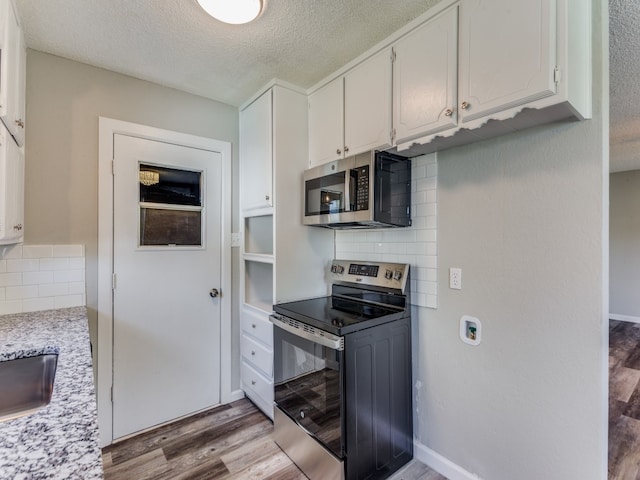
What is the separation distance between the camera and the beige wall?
6.15 ft

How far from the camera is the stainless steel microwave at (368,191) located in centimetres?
178

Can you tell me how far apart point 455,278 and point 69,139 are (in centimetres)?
245

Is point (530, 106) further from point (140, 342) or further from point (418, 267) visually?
point (140, 342)

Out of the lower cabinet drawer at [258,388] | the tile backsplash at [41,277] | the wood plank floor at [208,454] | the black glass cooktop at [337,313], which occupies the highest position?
the tile backsplash at [41,277]

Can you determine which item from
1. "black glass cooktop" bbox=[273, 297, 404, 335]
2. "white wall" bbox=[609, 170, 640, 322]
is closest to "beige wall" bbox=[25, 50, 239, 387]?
"black glass cooktop" bbox=[273, 297, 404, 335]

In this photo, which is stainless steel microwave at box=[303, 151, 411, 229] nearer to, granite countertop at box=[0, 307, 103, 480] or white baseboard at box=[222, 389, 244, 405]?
granite countertop at box=[0, 307, 103, 480]

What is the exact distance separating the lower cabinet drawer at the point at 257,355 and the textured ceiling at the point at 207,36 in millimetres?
1911

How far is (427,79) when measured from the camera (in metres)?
1.55

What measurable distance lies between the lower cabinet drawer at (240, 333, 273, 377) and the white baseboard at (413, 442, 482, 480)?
3.40 ft

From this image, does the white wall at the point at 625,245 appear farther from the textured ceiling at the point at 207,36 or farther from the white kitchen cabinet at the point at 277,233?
the textured ceiling at the point at 207,36

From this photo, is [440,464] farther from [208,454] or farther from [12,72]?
[12,72]

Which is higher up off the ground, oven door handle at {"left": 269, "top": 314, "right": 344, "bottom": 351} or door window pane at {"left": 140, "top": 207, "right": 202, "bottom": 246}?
door window pane at {"left": 140, "top": 207, "right": 202, "bottom": 246}

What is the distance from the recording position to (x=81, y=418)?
748mm

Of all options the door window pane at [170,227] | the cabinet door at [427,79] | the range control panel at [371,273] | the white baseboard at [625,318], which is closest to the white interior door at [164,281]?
the door window pane at [170,227]
